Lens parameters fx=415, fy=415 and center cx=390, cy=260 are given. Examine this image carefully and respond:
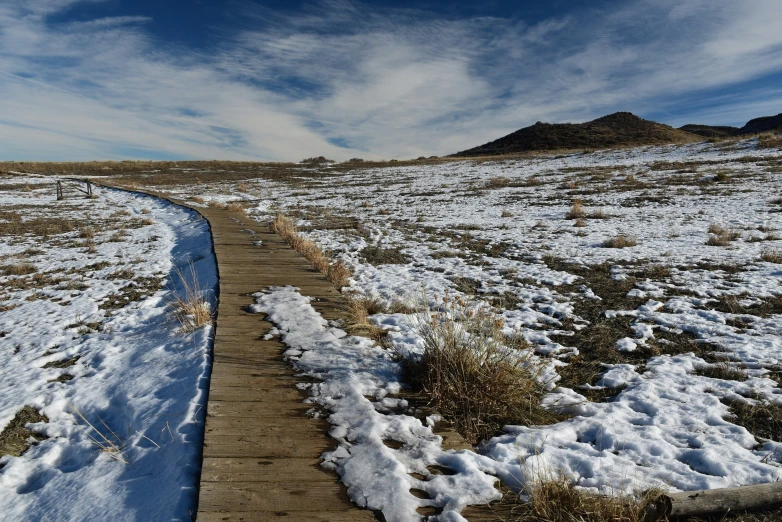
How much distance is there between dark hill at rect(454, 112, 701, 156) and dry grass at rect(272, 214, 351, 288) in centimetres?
5085

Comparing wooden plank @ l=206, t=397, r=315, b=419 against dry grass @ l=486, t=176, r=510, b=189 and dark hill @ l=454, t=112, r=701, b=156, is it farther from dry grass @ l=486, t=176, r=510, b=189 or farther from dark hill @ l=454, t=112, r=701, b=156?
dark hill @ l=454, t=112, r=701, b=156

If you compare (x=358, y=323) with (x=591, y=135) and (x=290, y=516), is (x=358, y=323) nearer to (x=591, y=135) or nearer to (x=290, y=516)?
(x=290, y=516)

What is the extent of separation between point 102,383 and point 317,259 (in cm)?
407

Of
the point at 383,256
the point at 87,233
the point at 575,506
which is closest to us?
the point at 575,506

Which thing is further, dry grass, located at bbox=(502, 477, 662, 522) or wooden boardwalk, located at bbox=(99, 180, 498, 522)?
wooden boardwalk, located at bbox=(99, 180, 498, 522)

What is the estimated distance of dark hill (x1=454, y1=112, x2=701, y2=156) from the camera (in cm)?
5517

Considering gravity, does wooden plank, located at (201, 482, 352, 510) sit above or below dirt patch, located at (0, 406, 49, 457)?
above

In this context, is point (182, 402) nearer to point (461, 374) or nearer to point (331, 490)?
point (331, 490)

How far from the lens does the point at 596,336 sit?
5.17 metres

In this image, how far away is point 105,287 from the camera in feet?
25.3

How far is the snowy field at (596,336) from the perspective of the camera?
2750mm

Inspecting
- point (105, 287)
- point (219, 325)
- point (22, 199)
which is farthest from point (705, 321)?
point (22, 199)

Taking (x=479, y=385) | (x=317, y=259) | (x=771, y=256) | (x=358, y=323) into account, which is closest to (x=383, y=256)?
(x=317, y=259)

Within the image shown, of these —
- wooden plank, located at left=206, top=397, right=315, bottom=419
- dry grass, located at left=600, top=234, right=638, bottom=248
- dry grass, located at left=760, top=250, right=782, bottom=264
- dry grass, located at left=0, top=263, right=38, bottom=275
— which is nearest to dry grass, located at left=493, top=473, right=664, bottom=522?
wooden plank, located at left=206, top=397, right=315, bottom=419
